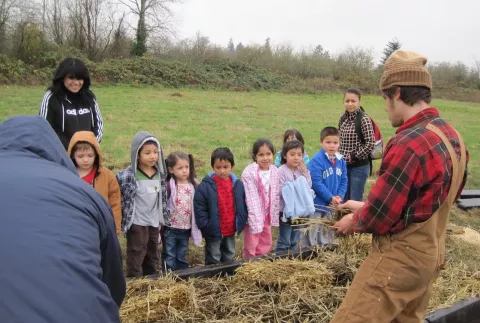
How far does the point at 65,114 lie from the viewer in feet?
15.9

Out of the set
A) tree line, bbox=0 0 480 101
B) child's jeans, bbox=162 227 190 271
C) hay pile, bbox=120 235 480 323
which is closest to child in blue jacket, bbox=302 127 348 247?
hay pile, bbox=120 235 480 323

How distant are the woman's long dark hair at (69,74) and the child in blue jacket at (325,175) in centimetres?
282

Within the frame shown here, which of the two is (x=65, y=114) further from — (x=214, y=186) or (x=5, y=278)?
(x=5, y=278)

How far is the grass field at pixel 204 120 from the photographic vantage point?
10289 millimetres

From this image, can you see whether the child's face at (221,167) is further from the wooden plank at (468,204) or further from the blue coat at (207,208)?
the wooden plank at (468,204)

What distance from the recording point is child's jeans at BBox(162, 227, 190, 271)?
4.64 metres

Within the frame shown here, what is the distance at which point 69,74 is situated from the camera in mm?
4727

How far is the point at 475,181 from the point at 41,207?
10.5 m

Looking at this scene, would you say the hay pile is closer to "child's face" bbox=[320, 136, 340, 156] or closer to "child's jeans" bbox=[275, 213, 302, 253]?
"child's jeans" bbox=[275, 213, 302, 253]

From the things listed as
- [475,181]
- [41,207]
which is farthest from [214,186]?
[475,181]

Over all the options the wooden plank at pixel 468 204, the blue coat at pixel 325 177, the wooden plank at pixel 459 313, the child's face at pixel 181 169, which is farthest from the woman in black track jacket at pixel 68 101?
the wooden plank at pixel 468 204

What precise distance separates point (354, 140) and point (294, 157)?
1.24 m

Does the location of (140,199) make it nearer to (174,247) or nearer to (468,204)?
(174,247)

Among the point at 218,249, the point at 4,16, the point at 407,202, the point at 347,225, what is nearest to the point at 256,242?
the point at 218,249
